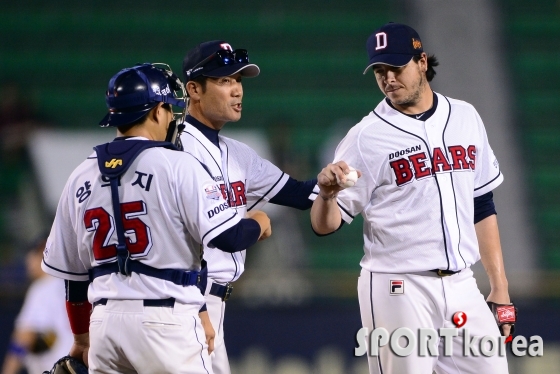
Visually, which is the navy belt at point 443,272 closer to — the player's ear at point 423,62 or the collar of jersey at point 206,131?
the player's ear at point 423,62

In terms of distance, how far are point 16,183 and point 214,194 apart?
22.3 ft

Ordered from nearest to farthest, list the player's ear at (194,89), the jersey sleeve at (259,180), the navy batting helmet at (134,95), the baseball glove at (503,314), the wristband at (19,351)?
1. the navy batting helmet at (134,95)
2. the baseball glove at (503,314)
3. the player's ear at (194,89)
4. the jersey sleeve at (259,180)
5. the wristband at (19,351)

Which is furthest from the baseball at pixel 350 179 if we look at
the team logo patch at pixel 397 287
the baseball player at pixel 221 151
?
the baseball player at pixel 221 151

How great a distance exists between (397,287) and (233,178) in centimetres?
96

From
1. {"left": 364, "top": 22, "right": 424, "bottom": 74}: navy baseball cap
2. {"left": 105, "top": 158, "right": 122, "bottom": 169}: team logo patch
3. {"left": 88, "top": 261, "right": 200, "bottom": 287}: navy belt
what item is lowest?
{"left": 88, "top": 261, "right": 200, "bottom": 287}: navy belt

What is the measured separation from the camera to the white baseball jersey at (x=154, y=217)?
3.24 m

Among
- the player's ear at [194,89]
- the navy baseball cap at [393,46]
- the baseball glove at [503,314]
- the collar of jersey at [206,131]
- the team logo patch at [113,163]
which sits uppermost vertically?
the navy baseball cap at [393,46]

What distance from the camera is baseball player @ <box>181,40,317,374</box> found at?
409 centimetres

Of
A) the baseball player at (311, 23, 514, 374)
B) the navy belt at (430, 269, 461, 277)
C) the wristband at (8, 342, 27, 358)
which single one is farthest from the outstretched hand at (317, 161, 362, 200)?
the wristband at (8, 342, 27, 358)

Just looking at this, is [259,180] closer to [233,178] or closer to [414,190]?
[233,178]

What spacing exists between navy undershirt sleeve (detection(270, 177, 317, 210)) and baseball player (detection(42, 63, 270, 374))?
1.02 m

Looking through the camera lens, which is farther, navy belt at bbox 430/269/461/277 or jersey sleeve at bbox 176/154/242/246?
navy belt at bbox 430/269/461/277

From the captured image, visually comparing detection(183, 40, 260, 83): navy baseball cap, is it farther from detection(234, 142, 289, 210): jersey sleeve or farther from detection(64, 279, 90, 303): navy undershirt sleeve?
detection(64, 279, 90, 303): navy undershirt sleeve

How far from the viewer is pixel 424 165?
3928mm
